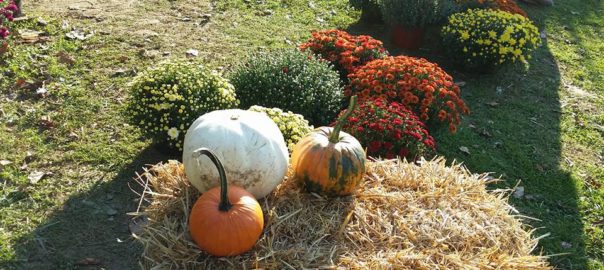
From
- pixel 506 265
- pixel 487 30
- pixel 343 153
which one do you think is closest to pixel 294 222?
pixel 343 153

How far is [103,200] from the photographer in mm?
4387

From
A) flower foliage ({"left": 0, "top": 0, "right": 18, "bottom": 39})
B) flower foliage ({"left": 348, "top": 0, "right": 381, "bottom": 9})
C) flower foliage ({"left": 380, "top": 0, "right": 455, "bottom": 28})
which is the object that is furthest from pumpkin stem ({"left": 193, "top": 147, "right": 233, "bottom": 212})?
flower foliage ({"left": 348, "top": 0, "right": 381, "bottom": 9})

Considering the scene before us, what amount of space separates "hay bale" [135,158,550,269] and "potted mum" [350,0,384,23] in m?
4.98

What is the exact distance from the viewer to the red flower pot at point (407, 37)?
7598mm

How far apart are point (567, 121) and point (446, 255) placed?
4.12 metres

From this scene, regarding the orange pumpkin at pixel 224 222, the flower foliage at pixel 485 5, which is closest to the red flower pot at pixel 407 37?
the flower foliage at pixel 485 5

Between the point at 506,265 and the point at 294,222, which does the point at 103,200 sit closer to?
the point at 294,222

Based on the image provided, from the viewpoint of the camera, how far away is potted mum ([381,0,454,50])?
7.39 metres

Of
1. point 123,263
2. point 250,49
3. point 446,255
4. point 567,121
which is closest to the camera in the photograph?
point 446,255

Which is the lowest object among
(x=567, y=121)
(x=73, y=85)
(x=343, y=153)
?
(x=567, y=121)

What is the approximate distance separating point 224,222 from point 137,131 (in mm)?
2632

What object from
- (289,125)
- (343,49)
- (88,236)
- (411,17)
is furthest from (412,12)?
(88,236)

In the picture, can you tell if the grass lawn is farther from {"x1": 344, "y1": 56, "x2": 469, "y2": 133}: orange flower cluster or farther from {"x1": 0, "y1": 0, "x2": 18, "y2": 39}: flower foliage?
{"x1": 344, "y1": 56, "x2": 469, "y2": 133}: orange flower cluster

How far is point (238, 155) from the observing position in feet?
10.8
